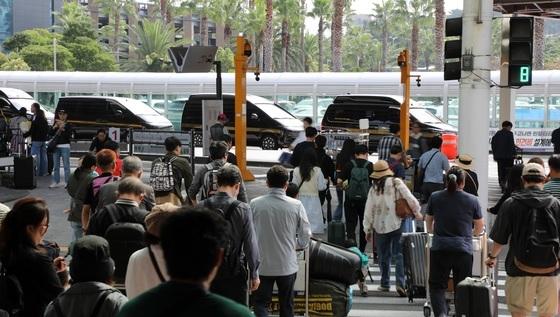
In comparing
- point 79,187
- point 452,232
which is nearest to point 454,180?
point 452,232

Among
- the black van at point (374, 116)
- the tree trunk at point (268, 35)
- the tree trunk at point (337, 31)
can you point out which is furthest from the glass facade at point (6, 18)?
the black van at point (374, 116)

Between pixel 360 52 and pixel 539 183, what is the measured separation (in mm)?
135579

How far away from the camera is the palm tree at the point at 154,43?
9231 cm

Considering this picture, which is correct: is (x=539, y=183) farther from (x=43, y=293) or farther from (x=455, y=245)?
(x=43, y=293)

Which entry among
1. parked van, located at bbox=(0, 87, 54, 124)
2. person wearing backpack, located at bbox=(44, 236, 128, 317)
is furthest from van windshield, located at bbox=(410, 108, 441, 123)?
person wearing backpack, located at bbox=(44, 236, 128, 317)

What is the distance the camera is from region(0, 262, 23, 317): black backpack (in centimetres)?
567

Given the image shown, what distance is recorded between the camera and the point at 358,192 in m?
12.7

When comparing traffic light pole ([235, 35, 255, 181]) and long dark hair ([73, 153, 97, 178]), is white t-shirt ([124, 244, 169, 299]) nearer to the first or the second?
long dark hair ([73, 153, 97, 178])

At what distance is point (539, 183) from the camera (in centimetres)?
791

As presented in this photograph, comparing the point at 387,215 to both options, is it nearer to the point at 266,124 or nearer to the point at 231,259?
the point at 231,259

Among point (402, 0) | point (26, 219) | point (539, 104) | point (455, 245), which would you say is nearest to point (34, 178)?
Result: point (455, 245)

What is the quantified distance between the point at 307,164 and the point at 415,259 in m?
3.86

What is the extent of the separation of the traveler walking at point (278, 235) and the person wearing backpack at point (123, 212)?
3.38ft

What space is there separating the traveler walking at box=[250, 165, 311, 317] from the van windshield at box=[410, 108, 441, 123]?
27659mm
